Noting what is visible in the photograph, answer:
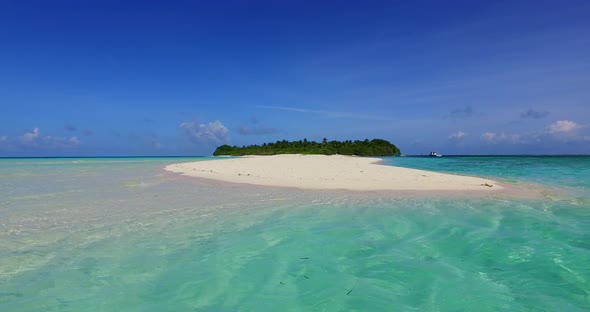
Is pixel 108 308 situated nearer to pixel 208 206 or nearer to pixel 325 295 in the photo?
pixel 325 295

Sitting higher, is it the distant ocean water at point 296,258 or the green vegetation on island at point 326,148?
the green vegetation on island at point 326,148

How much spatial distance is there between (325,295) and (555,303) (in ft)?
7.82

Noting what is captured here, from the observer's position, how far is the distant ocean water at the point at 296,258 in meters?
3.62

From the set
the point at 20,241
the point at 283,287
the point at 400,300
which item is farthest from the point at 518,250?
the point at 20,241

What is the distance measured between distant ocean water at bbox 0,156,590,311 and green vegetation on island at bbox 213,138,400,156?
8639 cm

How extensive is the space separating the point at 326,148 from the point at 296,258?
94.0 meters

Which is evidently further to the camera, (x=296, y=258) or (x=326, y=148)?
(x=326, y=148)

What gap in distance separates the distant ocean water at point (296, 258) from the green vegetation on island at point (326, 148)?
3401 inches

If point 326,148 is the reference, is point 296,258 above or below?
below

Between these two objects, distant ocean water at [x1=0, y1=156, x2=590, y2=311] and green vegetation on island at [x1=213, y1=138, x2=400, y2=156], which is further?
green vegetation on island at [x1=213, y1=138, x2=400, y2=156]

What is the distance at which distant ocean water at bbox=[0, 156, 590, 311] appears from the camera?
3.62 m

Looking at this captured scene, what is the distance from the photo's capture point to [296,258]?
4.97m

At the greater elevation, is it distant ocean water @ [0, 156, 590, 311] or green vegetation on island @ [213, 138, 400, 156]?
green vegetation on island @ [213, 138, 400, 156]

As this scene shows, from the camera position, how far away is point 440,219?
25.2 feet
